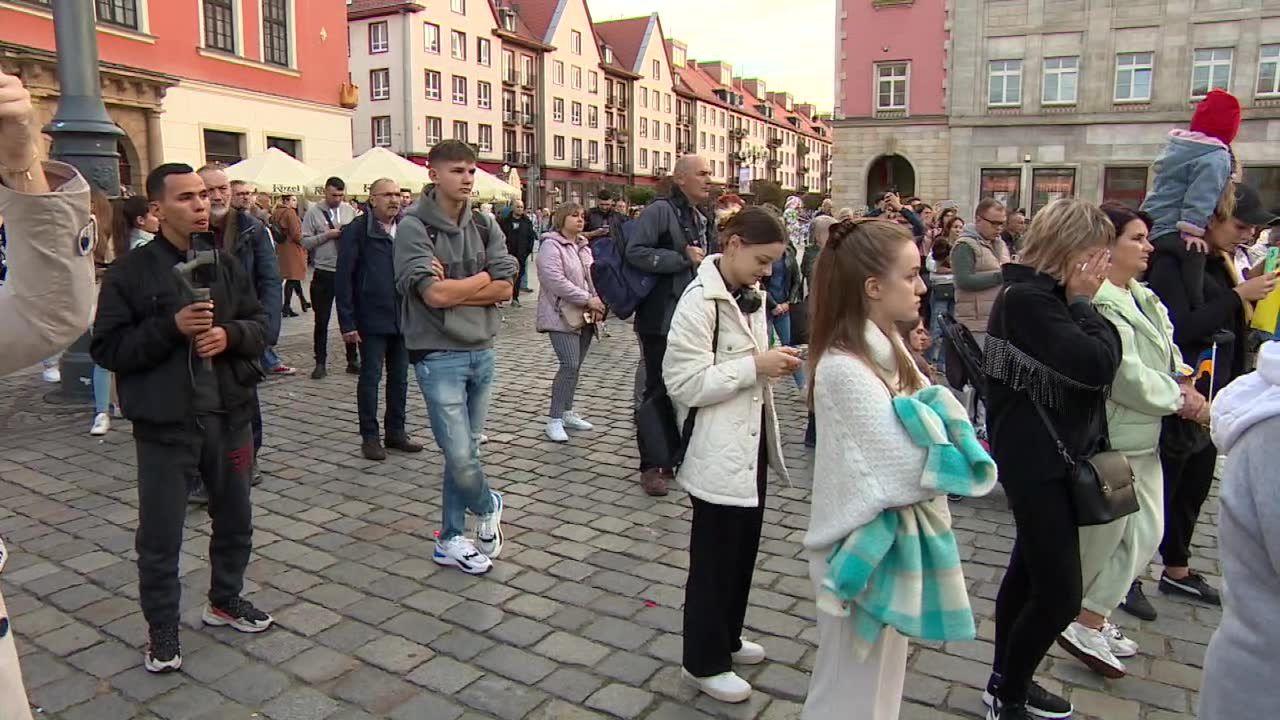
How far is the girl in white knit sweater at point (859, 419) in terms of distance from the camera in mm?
2592

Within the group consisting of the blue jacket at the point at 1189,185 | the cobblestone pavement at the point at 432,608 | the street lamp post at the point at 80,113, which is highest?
the street lamp post at the point at 80,113

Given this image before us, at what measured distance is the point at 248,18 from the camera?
24.6 metres

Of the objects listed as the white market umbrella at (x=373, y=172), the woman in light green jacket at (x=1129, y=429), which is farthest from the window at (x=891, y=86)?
the woman in light green jacket at (x=1129, y=429)

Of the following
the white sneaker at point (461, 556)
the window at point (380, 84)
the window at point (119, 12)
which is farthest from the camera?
the window at point (380, 84)

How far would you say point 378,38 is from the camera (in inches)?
2137

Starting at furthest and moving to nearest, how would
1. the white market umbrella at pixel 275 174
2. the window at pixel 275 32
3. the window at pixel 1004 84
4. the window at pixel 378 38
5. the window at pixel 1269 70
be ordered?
1. the window at pixel 378 38
2. the window at pixel 1004 84
3. the window at pixel 1269 70
4. the window at pixel 275 32
5. the white market umbrella at pixel 275 174

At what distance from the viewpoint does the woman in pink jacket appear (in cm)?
750

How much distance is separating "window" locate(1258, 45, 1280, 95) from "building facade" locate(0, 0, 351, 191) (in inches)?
1290

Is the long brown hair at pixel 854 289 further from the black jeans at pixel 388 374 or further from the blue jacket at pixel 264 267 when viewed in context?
the black jeans at pixel 388 374

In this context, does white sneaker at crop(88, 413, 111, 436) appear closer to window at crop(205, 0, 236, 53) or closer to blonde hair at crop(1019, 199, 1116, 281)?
blonde hair at crop(1019, 199, 1116, 281)

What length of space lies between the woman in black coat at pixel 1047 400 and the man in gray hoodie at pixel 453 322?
2483 mm

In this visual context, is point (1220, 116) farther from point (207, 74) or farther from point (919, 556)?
point (207, 74)

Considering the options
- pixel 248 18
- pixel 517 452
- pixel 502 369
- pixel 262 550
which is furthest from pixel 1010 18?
pixel 262 550

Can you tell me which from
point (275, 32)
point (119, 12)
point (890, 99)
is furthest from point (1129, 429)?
point (890, 99)
